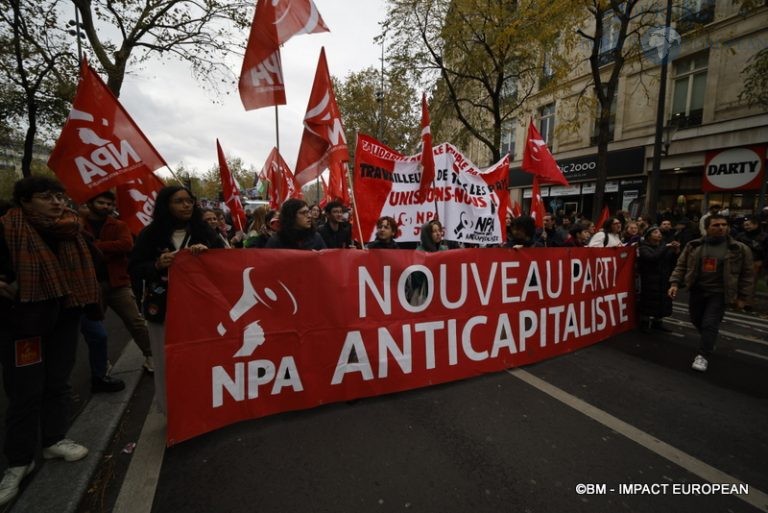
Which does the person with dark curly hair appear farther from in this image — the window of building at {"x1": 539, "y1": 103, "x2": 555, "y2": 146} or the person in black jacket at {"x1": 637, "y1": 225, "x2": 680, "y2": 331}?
the window of building at {"x1": 539, "y1": 103, "x2": 555, "y2": 146}

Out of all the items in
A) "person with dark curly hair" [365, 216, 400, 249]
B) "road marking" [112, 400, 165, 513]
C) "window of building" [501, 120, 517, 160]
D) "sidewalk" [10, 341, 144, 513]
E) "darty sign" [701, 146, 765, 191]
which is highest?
"window of building" [501, 120, 517, 160]

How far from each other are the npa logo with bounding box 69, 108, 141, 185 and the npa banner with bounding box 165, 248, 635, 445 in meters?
1.22

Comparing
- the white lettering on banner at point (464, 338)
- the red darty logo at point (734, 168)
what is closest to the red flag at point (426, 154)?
the white lettering on banner at point (464, 338)

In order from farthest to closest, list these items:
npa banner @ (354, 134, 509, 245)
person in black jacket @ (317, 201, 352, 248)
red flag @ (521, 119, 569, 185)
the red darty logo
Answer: the red darty logo
red flag @ (521, 119, 569, 185)
person in black jacket @ (317, 201, 352, 248)
npa banner @ (354, 134, 509, 245)

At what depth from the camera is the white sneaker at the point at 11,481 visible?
2.04m

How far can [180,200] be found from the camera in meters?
2.68

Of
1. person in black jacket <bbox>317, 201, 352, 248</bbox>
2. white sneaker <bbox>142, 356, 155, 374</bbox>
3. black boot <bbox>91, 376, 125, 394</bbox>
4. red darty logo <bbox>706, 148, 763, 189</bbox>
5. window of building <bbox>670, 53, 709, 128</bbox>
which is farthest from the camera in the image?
window of building <bbox>670, 53, 709, 128</bbox>

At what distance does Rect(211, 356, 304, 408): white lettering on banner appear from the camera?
8.84 ft

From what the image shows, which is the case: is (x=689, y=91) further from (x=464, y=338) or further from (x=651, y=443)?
(x=651, y=443)

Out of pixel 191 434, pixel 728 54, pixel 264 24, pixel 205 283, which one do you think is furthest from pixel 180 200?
pixel 728 54

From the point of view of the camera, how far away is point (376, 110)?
29.3m

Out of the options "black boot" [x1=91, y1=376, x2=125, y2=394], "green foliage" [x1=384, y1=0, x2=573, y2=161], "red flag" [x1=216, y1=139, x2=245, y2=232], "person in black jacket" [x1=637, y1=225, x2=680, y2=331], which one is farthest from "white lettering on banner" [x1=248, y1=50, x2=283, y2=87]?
"green foliage" [x1=384, y1=0, x2=573, y2=161]

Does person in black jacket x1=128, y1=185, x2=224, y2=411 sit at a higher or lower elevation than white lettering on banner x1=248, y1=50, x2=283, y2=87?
lower

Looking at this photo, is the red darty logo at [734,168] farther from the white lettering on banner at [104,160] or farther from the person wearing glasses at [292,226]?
the white lettering on banner at [104,160]
